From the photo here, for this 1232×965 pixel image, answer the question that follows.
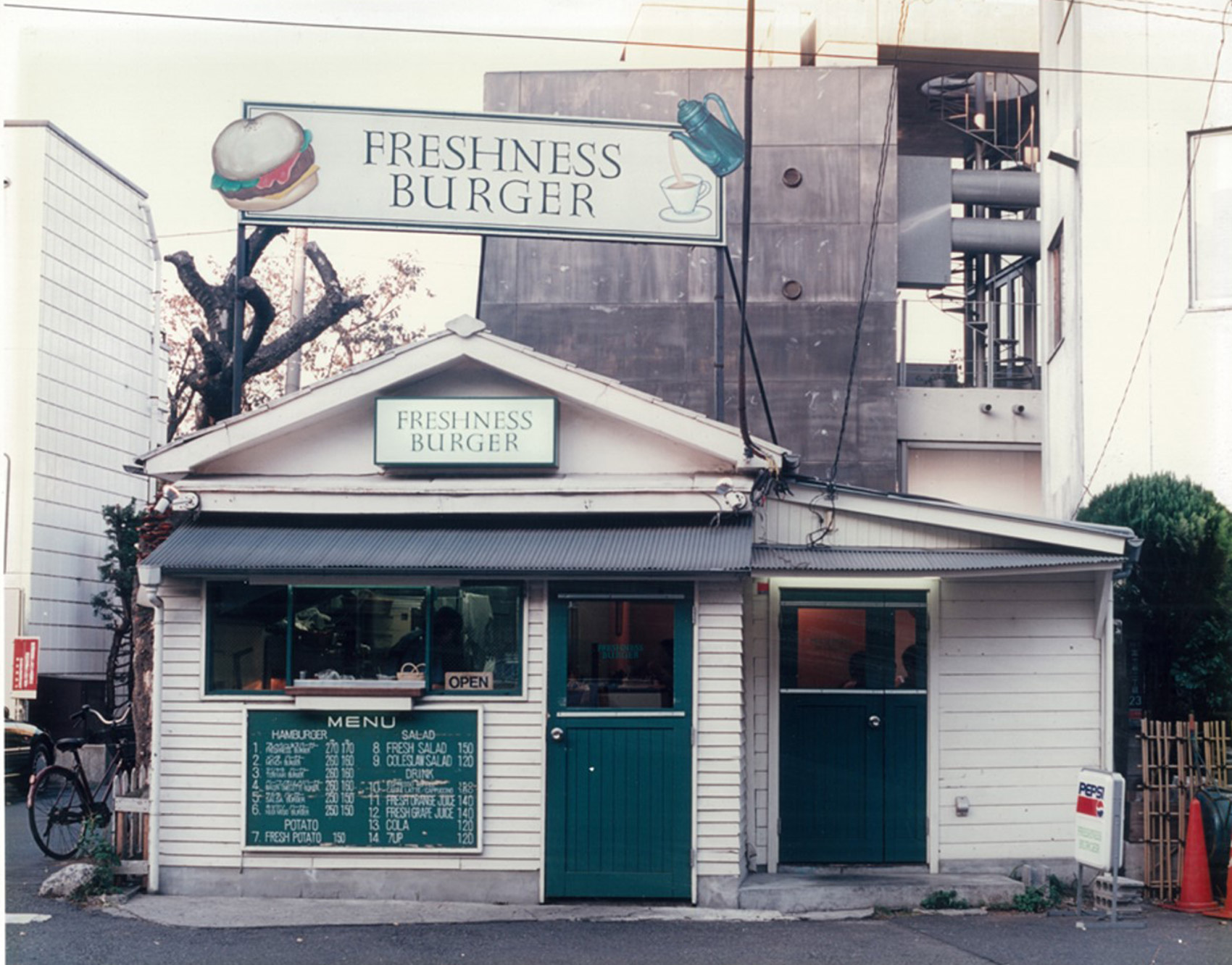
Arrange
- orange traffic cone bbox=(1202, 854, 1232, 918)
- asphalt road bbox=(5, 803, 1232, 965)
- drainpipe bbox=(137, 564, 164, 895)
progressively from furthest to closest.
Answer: drainpipe bbox=(137, 564, 164, 895) < orange traffic cone bbox=(1202, 854, 1232, 918) < asphalt road bbox=(5, 803, 1232, 965)

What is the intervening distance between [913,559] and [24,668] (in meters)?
12.5

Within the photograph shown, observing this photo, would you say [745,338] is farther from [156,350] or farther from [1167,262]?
[156,350]

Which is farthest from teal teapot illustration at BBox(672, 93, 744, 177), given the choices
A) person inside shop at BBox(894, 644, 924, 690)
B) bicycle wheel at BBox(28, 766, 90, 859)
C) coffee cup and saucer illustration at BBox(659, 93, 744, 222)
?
bicycle wheel at BBox(28, 766, 90, 859)

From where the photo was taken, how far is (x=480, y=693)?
34.7 ft

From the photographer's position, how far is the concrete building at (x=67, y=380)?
61.0ft

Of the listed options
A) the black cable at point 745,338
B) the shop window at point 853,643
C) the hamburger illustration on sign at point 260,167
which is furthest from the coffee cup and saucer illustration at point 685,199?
the shop window at point 853,643

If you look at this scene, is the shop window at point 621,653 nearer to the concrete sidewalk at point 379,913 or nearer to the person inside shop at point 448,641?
the person inside shop at point 448,641

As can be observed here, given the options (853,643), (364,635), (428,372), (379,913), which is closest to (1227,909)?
(853,643)

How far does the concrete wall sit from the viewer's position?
2262 cm

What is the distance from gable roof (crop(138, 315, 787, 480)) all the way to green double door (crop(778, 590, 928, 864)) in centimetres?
175

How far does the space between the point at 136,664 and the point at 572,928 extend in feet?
15.8

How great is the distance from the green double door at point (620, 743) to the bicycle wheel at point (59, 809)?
474 cm

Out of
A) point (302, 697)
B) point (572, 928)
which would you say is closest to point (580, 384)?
point (302, 697)

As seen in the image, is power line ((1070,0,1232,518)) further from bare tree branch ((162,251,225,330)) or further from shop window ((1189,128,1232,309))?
bare tree branch ((162,251,225,330))
